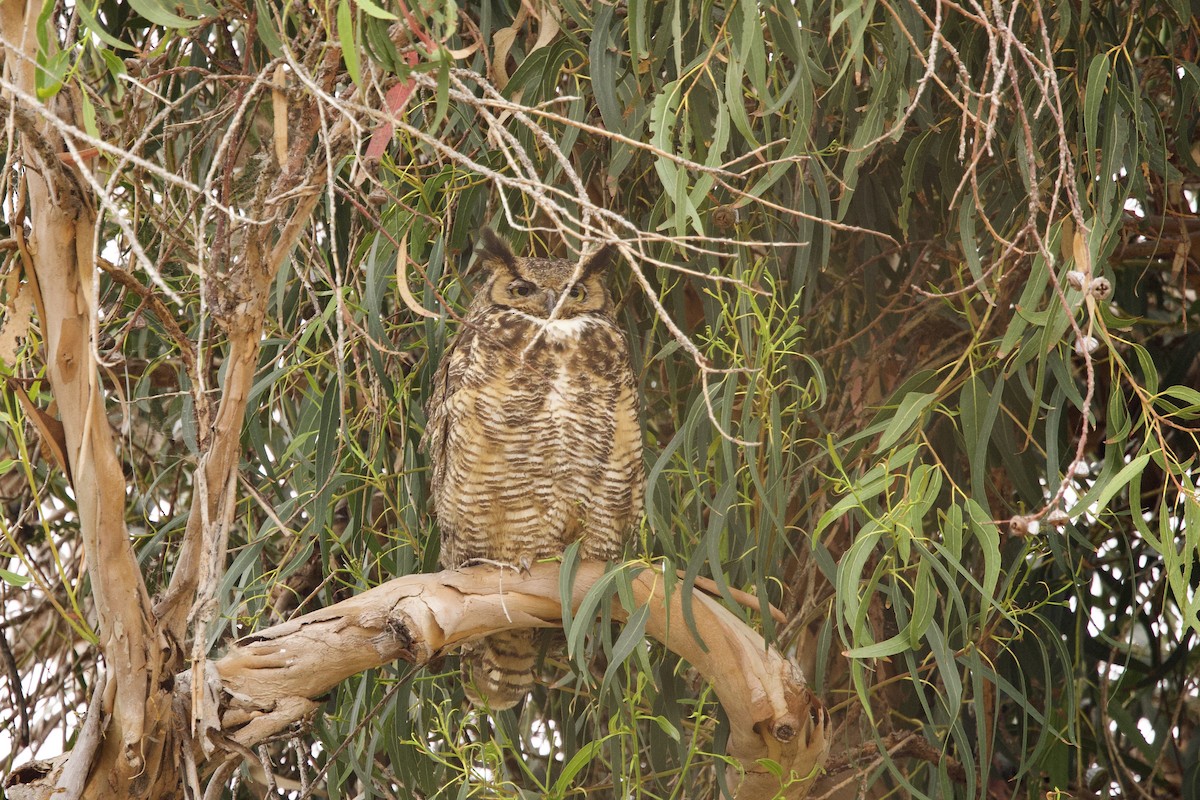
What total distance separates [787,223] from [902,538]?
588mm

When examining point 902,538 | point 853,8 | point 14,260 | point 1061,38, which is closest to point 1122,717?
point 902,538

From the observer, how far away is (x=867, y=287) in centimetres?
204

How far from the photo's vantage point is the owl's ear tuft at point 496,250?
2008mm

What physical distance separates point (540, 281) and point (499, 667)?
62 cm

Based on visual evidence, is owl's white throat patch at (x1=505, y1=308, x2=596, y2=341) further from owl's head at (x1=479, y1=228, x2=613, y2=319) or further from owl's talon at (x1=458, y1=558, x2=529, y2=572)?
owl's talon at (x1=458, y1=558, x2=529, y2=572)

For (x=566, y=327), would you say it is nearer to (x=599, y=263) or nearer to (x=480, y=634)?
(x=599, y=263)

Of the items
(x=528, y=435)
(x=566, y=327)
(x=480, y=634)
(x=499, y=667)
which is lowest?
(x=499, y=667)

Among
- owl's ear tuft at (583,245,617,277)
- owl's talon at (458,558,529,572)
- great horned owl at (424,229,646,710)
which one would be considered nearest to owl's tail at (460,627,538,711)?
great horned owl at (424,229,646,710)

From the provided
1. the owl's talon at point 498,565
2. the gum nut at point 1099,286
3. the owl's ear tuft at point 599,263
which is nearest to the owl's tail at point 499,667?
the owl's talon at point 498,565

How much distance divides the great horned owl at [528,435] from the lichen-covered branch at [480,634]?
0.65ft

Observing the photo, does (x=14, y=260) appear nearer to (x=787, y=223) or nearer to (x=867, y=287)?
(x=787, y=223)

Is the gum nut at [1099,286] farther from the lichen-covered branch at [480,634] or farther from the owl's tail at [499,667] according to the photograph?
the owl's tail at [499,667]

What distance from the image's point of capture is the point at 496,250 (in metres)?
2.03

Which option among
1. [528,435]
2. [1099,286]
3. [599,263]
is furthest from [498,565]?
[1099,286]
